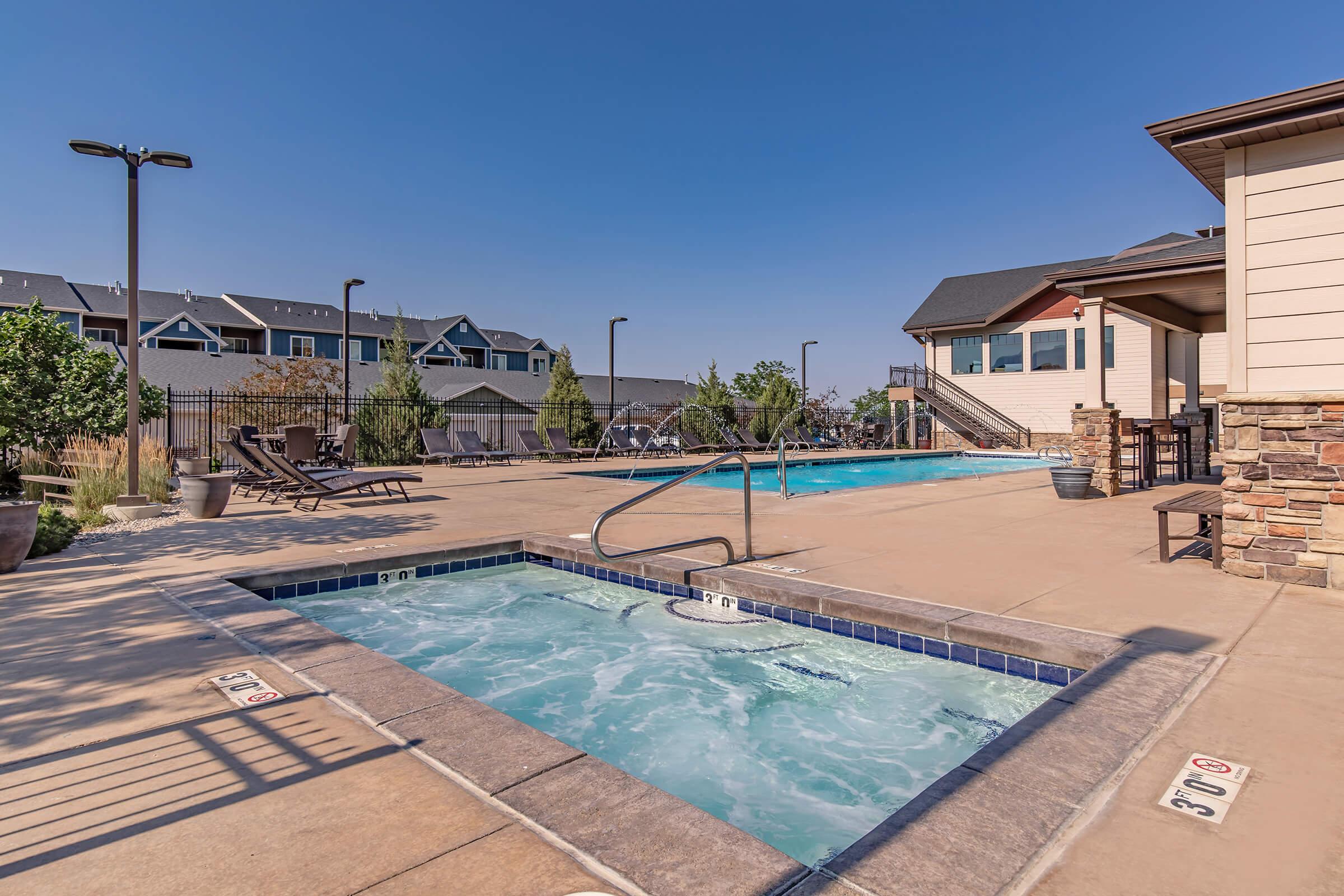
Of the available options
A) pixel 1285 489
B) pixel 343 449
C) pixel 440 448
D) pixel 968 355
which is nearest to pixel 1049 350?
pixel 968 355

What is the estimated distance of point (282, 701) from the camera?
2656 millimetres

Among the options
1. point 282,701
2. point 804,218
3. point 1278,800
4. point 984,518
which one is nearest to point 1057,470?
point 984,518

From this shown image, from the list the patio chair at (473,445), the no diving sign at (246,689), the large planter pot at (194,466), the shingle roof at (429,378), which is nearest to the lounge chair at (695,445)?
the shingle roof at (429,378)

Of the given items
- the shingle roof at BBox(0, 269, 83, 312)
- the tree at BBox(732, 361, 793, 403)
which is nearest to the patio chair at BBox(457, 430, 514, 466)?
the tree at BBox(732, 361, 793, 403)

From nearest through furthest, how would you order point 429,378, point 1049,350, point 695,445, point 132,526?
point 132,526, point 695,445, point 1049,350, point 429,378

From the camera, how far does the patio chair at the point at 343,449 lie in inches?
465

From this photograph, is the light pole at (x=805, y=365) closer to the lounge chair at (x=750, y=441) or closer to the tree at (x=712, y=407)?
the lounge chair at (x=750, y=441)

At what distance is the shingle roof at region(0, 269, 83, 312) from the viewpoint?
99.7 feet

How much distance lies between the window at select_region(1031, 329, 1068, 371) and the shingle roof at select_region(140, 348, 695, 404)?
39.5ft

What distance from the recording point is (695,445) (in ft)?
66.4

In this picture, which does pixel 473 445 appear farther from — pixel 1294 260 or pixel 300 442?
pixel 1294 260

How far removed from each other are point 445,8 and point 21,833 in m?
15.6

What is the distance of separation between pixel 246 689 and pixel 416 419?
50.7 ft

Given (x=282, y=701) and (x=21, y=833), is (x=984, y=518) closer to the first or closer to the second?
(x=282, y=701)
